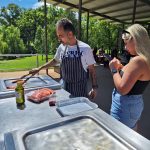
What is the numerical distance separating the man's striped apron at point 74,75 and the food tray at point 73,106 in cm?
68

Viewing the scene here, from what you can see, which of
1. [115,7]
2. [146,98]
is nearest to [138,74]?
[146,98]

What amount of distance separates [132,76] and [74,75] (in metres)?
0.79

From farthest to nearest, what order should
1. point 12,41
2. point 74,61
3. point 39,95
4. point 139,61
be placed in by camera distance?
point 12,41 → point 74,61 → point 39,95 → point 139,61

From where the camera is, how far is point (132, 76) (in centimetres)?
182

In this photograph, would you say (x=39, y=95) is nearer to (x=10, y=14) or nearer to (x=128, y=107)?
(x=128, y=107)

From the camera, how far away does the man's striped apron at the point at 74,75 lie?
2.42 metres

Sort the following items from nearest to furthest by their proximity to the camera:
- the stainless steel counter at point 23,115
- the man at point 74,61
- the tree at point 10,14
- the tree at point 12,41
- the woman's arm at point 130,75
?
the stainless steel counter at point 23,115
the woman's arm at point 130,75
the man at point 74,61
the tree at point 12,41
the tree at point 10,14

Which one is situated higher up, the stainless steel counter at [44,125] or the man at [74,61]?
the man at [74,61]

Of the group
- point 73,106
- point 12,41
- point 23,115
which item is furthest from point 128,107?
point 12,41

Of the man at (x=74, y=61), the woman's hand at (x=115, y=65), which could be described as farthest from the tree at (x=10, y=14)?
the woman's hand at (x=115, y=65)

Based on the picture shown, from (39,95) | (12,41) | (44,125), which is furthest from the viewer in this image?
(12,41)

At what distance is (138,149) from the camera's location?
1076 millimetres

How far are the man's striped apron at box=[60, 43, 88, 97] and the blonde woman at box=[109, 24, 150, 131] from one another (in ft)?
1.42

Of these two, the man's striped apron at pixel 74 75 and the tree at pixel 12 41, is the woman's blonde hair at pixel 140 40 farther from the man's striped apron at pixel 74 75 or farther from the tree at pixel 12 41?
the tree at pixel 12 41
